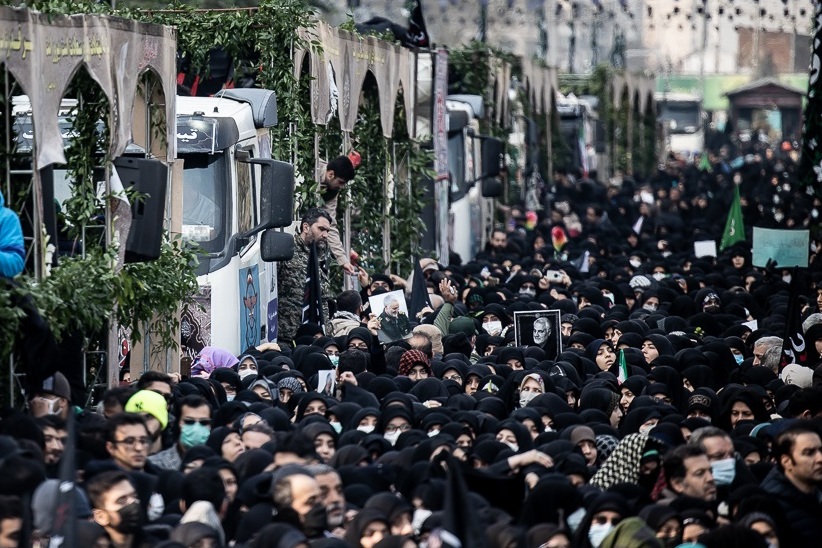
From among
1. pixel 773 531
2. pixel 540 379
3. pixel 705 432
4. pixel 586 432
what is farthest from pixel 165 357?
pixel 773 531

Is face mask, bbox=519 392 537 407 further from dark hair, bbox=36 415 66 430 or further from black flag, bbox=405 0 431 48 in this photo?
black flag, bbox=405 0 431 48

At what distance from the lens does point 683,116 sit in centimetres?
7788

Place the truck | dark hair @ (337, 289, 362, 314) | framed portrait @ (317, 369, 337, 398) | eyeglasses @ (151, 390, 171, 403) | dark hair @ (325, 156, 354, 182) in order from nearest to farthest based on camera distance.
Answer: eyeglasses @ (151, 390, 171, 403) < framed portrait @ (317, 369, 337, 398) < dark hair @ (337, 289, 362, 314) < dark hair @ (325, 156, 354, 182) < the truck

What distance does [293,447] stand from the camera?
10.0 m

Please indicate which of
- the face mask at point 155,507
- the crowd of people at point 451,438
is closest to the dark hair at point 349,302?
the crowd of people at point 451,438

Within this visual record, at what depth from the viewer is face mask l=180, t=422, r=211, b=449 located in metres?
11.2

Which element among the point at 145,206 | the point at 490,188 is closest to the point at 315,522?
the point at 145,206

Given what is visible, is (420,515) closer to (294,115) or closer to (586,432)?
(586,432)

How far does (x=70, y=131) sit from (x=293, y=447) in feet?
12.4

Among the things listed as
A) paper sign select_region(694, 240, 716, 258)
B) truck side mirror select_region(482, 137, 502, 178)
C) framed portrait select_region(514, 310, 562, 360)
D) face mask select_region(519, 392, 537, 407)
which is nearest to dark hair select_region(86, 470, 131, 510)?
face mask select_region(519, 392, 537, 407)

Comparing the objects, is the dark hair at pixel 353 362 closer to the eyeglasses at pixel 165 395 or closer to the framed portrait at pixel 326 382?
the framed portrait at pixel 326 382

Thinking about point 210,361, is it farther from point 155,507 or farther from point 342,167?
point 155,507

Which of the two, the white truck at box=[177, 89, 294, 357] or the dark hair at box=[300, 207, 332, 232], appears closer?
the white truck at box=[177, 89, 294, 357]

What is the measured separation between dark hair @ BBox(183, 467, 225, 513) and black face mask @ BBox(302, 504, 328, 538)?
57cm
